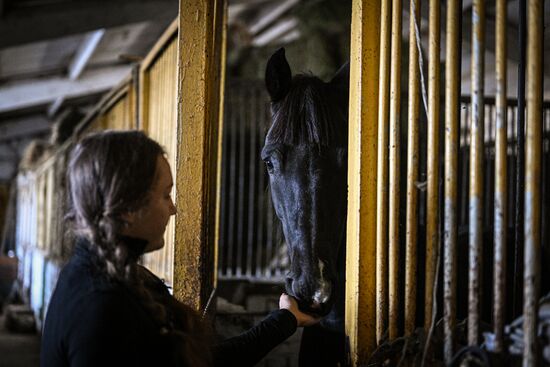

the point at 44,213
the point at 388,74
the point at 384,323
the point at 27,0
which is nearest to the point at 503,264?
the point at 384,323

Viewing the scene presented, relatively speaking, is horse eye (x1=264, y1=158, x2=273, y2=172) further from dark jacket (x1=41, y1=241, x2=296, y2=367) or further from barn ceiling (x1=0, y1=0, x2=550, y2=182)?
barn ceiling (x1=0, y1=0, x2=550, y2=182)

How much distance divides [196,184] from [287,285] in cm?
40

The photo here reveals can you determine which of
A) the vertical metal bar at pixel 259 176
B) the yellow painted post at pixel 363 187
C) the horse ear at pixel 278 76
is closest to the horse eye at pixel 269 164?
the horse ear at pixel 278 76

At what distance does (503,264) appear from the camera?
1.16 meters

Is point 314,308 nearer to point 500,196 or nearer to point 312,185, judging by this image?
point 312,185

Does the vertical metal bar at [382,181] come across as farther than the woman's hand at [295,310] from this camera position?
No

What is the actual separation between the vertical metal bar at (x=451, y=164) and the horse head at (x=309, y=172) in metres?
0.50

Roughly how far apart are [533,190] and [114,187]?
763 millimetres

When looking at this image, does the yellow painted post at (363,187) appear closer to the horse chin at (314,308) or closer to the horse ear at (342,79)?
the horse chin at (314,308)

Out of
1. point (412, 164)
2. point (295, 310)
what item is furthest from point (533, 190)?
point (295, 310)

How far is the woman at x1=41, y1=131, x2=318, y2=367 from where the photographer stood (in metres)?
1.08

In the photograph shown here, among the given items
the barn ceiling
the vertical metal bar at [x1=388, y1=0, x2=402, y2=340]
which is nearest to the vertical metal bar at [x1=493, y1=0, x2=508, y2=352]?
the vertical metal bar at [x1=388, y1=0, x2=402, y2=340]

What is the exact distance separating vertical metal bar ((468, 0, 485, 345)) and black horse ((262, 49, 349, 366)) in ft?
1.89

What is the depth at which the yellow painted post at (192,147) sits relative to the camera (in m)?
1.86
